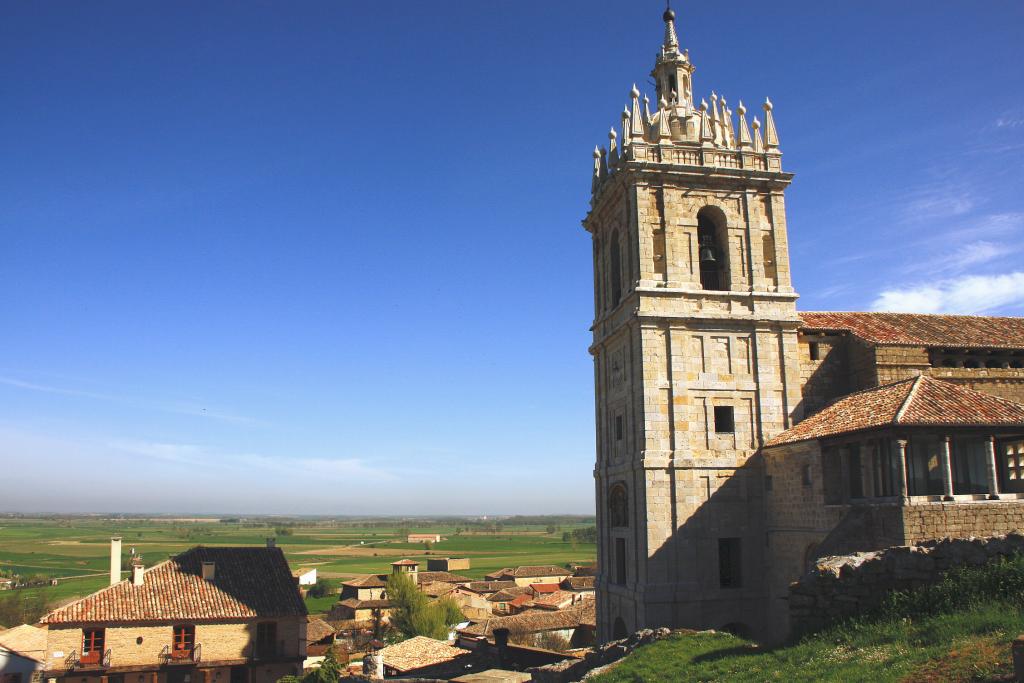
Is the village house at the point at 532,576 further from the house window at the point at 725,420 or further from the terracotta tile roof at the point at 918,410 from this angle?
the terracotta tile roof at the point at 918,410

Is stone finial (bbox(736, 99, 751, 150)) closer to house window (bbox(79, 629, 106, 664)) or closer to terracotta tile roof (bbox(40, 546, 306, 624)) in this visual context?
terracotta tile roof (bbox(40, 546, 306, 624))

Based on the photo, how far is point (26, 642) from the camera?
37.7 m

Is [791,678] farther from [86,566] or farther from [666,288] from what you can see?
[86,566]

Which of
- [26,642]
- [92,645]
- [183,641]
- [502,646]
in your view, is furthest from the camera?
[26,642]

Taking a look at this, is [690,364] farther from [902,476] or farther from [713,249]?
[902,476]

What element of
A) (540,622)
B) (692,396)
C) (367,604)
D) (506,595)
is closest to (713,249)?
(692,396)

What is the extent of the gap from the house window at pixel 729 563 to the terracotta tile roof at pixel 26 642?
29.0 metres

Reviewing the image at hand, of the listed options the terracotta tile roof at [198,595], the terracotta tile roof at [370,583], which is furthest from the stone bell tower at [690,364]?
the terracotta tile roof at [370,583]

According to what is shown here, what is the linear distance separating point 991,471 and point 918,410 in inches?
88.0

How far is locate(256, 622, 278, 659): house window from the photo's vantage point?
3291cm

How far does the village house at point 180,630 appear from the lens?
3091cm

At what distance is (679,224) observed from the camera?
90.2ft

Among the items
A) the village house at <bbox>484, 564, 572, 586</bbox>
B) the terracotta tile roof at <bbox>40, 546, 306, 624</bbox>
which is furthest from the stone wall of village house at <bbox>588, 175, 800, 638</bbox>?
the village house at <bbox>484, 564, 572, 586</bbox>

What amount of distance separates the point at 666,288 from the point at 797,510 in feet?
25.9
